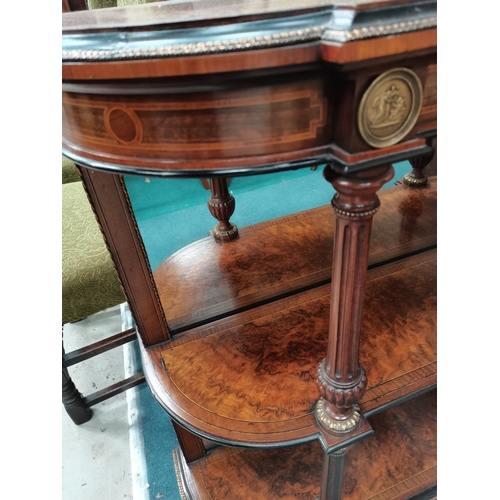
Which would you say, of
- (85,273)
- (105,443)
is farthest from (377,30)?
(105,443)

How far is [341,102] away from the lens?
0.96ft

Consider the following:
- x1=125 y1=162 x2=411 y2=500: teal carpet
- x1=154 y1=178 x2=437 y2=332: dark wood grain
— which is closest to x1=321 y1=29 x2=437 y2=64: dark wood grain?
x1=154 y1=178 x2=437 y2=332: dark wood grain

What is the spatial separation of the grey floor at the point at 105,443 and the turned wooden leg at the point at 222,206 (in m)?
0.50

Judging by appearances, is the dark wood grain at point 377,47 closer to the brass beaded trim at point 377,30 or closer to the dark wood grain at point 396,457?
the brass beaded trim at point 377,30

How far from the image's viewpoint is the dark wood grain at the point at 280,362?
563 mm

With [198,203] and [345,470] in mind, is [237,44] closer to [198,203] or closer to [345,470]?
[345,470]

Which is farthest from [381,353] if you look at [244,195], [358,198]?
[244,195]

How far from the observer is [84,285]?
0.85 metres

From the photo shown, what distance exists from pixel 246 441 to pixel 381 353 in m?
0.26

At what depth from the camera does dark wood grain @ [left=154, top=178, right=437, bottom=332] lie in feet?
2.53

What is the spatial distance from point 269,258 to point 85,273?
1.32ft

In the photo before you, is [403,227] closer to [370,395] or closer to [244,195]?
[370,395]

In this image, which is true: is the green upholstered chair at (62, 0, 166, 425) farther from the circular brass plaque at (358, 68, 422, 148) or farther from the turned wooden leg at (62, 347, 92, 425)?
the circular brass plaque at (358, 68, 422, 148)

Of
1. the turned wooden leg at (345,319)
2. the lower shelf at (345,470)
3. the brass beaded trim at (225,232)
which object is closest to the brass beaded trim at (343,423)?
the turned wooden leg at (345,319)
